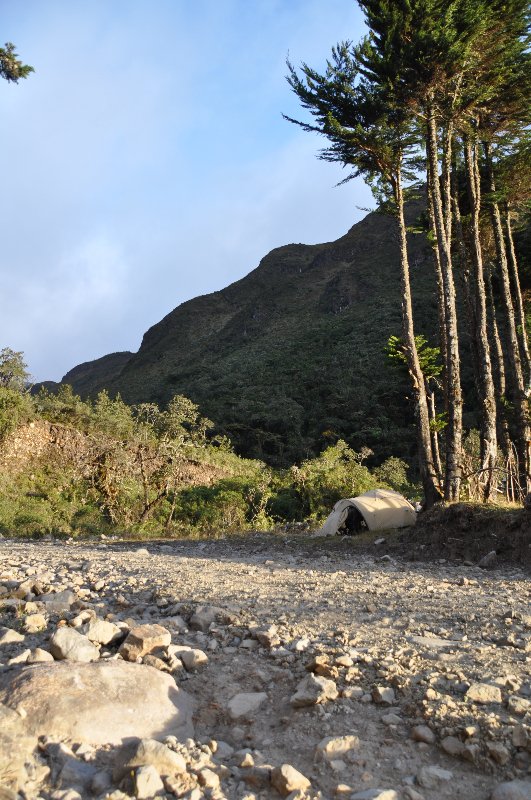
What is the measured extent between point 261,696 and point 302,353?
48427 millimetres

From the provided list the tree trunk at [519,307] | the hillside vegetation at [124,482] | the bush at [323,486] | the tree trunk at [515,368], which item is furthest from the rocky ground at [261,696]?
the tree trunk at [519,307]

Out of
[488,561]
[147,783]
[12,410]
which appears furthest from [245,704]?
[12,410]

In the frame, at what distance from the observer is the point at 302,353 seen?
50.8 metres

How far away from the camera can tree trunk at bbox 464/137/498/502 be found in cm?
1164

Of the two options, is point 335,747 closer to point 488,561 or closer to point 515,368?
point 488,561

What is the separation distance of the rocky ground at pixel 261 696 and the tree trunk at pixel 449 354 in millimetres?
5691

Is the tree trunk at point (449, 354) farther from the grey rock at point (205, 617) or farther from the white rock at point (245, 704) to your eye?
the white rock at point (245, 704)

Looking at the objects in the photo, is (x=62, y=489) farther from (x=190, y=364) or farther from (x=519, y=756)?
(x=190, y=364)

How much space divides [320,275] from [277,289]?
22.7 ft

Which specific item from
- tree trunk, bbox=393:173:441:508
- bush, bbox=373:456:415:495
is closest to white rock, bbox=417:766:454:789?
tree trunk, bbox=393:173:441:508

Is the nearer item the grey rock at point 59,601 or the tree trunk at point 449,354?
the grey rock at point 59,601

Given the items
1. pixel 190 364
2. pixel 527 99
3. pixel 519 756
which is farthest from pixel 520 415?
pixel 190 364

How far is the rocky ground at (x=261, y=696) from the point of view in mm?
2084

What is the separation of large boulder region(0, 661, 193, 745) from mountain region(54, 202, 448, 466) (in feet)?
36.8
